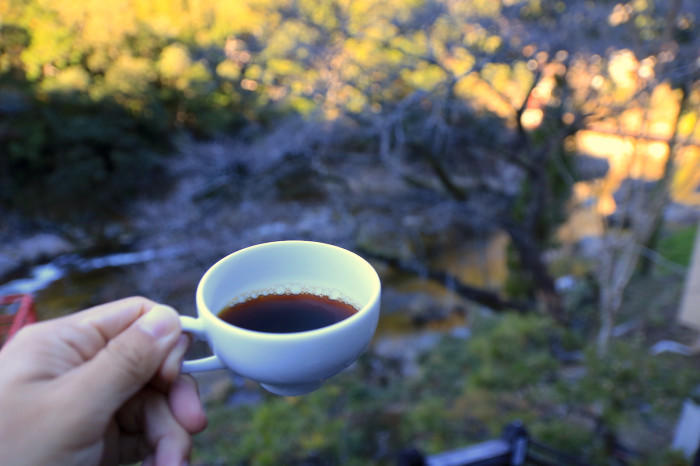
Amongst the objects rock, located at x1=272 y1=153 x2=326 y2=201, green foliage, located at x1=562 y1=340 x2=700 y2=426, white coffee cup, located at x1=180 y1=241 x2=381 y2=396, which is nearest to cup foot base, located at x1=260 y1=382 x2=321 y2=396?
white coffee cup, located at x1=180 y1=241 x2=381 y2=396

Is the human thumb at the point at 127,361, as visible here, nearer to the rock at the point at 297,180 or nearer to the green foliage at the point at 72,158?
the rock at the point at 297,180

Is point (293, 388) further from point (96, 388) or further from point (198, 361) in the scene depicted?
Answer: point (96, 388)

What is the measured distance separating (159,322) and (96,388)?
0.11m

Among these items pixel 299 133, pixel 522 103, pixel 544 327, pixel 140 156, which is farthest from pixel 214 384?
pixel 522 103

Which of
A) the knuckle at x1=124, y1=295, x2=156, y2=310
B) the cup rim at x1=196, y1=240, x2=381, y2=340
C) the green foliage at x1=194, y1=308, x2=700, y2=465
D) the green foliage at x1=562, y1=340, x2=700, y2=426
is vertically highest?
the cup rim at x1=196, y1=240, x2=381, y2=340

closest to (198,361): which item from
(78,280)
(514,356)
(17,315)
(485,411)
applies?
(17,315)

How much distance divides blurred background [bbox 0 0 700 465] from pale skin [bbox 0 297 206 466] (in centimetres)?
214

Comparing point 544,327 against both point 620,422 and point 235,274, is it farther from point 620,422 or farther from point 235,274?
point 235,274

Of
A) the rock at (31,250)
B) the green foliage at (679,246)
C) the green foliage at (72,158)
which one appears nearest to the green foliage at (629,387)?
the green foliage at (679,246)

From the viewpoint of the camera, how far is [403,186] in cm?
618

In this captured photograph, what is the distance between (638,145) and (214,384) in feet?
16.3

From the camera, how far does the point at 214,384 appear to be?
5062 mm

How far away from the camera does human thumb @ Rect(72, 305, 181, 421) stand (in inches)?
22.0

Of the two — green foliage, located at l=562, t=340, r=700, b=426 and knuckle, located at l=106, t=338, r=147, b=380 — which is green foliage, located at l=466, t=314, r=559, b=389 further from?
knuckle, located at l=106, t=338, r=147, b=380
